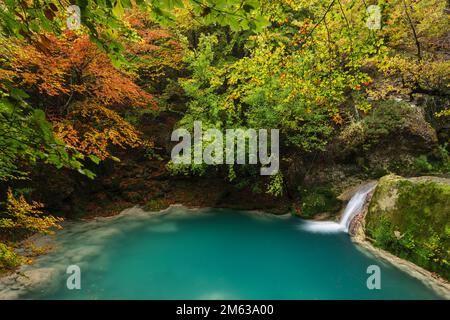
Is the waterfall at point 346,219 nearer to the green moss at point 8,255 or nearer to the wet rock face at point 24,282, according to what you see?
the wet rock face at point 24,282

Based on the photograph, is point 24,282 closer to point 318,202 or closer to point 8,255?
point 8,255

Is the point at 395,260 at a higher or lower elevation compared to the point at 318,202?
lower

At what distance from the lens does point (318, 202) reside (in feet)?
41.3

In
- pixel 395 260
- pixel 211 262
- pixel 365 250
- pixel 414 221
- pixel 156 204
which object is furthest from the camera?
pixel 156 204

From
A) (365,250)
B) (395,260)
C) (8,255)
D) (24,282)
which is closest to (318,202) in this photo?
(365,250)

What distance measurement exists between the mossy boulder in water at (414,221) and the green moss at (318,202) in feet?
8.06

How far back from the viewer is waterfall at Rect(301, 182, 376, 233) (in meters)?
11.1

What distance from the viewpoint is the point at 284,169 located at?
46.2 feet

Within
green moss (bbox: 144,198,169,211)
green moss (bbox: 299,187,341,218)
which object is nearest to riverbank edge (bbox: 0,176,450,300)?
green moss (bbox: 144,198,169,211)

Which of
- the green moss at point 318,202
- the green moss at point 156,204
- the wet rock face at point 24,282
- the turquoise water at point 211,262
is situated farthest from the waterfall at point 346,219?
the wet rock face at point 24,282

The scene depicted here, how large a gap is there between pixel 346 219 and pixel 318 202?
1.50m

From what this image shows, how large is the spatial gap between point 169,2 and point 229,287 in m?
6.95
